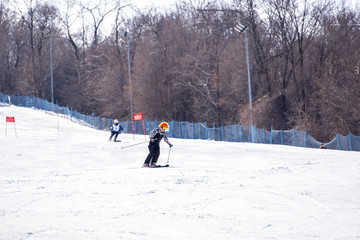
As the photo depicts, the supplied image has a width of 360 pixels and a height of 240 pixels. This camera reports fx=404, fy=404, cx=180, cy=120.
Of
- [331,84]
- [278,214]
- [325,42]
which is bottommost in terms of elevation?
[278,214]

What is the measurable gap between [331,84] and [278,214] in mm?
26941

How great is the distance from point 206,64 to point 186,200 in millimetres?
39460

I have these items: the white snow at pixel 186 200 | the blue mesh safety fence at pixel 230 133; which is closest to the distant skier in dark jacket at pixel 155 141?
the white snow at pixel 186 200

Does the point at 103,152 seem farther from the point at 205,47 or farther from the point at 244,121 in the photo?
the point at 205,47

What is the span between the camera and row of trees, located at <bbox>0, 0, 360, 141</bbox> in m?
34.4

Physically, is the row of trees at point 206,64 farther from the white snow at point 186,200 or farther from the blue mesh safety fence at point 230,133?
the white snow at point 186,200

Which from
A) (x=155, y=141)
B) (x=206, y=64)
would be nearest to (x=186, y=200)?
(x=155, y=141)

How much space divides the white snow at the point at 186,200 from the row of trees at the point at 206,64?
789 inches

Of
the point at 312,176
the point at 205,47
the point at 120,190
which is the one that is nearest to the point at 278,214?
the point at 120,190

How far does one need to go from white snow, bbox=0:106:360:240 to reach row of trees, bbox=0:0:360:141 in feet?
65.7

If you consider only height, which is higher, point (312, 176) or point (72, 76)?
point (72, 76)

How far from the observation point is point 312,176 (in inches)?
445

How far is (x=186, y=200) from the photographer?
8266 millimetres

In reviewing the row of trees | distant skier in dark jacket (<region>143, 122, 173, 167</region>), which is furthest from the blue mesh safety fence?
distant skier in dark jacket (<region>143, 122, 173, 167</region>)
